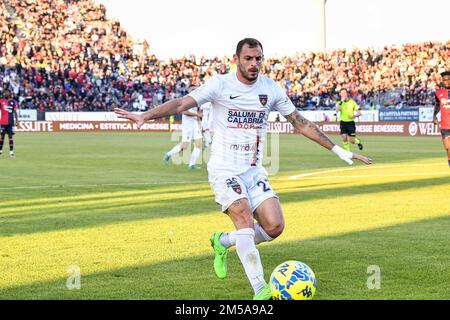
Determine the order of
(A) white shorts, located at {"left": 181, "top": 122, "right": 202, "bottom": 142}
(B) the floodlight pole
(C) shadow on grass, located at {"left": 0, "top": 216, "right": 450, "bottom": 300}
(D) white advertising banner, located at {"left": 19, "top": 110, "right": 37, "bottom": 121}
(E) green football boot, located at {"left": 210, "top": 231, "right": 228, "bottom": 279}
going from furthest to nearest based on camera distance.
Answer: (B) the floodlight pole → (D) white advertising banner, located at {"left": 19, "top": 110, "right": 37, "bottom": 121} → (A) white shorts, located at {"left": 181, "top": 122, "right": 202, "bottom": 142} → (E) green football boot, located at {"left": 210, "top": 231, "right": 228, "bottom": 279} → (C) shadow on grass, located at {"left": 0, "top": 216, "right": 450, "bottom": 300}

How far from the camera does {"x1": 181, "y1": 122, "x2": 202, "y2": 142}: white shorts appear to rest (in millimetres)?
26375

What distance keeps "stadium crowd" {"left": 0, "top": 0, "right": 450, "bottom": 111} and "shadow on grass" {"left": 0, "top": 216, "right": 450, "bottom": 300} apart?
Result: 1774 inches

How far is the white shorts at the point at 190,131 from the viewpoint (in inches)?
1038

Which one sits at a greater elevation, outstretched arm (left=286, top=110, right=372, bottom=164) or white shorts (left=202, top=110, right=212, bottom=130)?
outstretched arm (left=286, top=110, right=372, bottom=164)

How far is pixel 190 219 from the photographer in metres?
14.0

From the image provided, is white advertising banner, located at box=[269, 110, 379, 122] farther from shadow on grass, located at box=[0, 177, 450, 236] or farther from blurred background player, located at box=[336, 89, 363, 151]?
shadow on grass, located at box=[0, 177, 450, 236]

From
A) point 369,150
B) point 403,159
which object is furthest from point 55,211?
point 369,150

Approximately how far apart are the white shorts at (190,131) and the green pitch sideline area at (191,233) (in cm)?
227

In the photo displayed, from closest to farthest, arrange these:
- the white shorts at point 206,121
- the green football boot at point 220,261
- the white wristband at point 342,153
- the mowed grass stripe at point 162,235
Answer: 1. the green football boot at point 220,261
2. the white wristband at point 342,153
3. the mowed grass stripe at point 162,235
4. the white shorts at point 206,121

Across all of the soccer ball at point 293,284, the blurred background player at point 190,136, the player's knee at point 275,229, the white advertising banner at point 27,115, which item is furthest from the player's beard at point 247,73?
the white advertising banner at point 27,115

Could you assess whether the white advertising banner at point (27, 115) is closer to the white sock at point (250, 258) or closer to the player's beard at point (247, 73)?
the player's beard at point (247, 73)

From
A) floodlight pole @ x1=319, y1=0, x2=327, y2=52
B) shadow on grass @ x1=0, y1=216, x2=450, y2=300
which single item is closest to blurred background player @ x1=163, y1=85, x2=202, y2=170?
shadow on grass @ x1=0, y1=216, x2=450, y2=300

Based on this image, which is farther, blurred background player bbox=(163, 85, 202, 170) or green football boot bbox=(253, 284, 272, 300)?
blurred background player bbox=(163, 85, 202, 170)

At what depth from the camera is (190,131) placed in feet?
87.5
